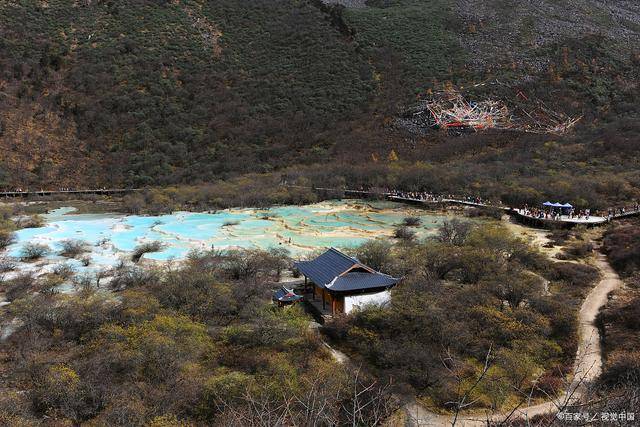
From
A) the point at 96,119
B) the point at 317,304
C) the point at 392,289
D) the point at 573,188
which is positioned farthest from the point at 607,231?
the point at 96,119

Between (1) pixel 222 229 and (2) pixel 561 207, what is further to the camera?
(2) pixel 561 207

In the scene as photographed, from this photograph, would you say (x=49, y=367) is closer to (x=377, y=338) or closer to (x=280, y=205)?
(x=377, y=338)

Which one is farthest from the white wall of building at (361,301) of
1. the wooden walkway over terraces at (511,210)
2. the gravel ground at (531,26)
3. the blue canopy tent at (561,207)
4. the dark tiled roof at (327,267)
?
the gravel ground at (531,26)

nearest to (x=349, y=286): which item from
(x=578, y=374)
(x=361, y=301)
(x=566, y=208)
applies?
(x=361, y=301)

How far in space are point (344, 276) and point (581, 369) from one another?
8.24 m

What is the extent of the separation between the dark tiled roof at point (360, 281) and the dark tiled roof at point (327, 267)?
1.00 ft

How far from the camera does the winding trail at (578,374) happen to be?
38.3 ft

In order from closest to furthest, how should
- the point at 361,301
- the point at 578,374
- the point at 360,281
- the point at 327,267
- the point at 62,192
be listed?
the point at 578,374 < the point at 361,301 < the point at 360,281 < the point at 327,267 < the point at 62,192

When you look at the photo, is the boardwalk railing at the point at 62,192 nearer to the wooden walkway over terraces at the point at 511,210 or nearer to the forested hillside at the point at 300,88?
the forested hillside at the point at 300,88

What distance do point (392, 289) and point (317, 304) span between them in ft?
10.0

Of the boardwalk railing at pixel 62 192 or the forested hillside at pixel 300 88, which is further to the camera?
the forested hillside at pixel 300 88

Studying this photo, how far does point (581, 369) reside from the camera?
14.5 meters

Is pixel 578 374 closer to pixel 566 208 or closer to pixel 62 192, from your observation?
pixel 566 208

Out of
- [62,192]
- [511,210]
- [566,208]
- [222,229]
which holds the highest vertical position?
[62,192]
